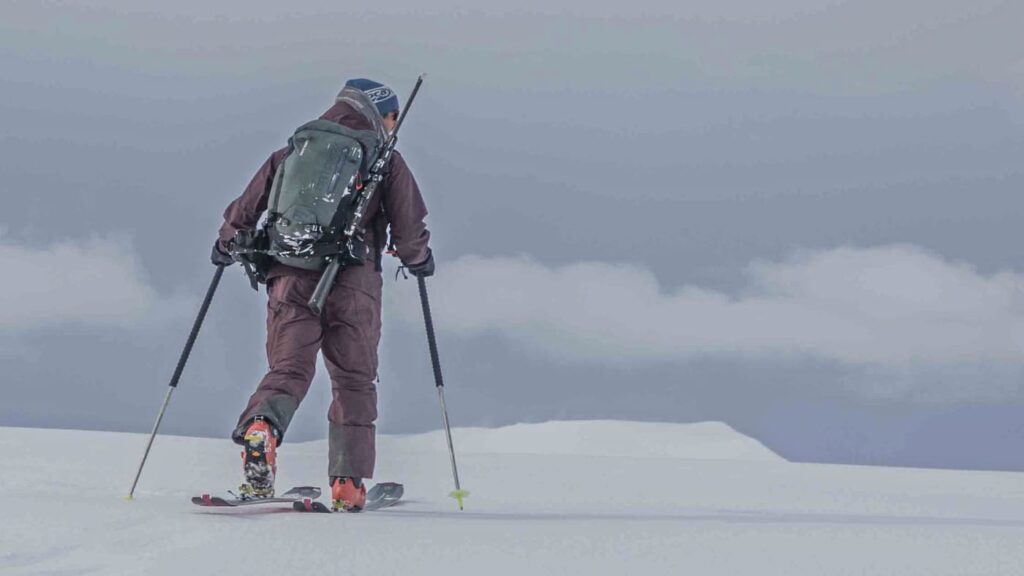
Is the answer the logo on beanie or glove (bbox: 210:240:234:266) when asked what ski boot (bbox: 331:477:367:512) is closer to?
glove (bbox: 210:240:234:266)

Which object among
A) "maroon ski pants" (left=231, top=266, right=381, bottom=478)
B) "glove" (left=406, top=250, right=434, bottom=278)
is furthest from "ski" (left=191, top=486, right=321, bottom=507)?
"glove" (left=406, top=250, right=434, bottom=278)

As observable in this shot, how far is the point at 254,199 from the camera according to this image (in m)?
6.54

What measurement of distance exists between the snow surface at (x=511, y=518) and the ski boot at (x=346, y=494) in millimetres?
178

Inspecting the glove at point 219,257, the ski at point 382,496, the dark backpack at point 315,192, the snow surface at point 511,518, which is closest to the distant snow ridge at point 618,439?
the snow surface at point 511,518

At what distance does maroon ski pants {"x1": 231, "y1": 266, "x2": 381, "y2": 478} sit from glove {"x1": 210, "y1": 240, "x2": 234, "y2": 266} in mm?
542

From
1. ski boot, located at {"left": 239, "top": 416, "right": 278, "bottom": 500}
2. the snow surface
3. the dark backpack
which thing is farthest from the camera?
the dark backpack

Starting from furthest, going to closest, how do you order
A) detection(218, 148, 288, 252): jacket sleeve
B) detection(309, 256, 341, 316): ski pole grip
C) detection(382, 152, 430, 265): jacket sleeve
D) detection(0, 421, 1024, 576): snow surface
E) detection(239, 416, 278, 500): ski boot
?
detection(218, 148, 288, 252): jacket sleeve, detection(382, 152, 430, 265): jacket sleeve, detection(309, 256, 341, 316): ski pole grip, detection(239, 416, 278, 500): ski boot, detection(0, 421, 1024, 576): snow surface

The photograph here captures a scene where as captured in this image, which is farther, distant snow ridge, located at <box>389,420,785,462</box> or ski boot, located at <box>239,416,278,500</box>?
distant snow ridge, located at <box>389,420,785,462</box>

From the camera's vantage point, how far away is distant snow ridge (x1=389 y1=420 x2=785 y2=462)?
13281 mm

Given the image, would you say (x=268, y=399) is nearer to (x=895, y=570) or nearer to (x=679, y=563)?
(x=679, y=563)

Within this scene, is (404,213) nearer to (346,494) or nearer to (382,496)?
(346,494)

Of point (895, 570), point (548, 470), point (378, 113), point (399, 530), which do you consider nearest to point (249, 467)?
point (399, 530)

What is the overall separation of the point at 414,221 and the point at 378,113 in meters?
0.67

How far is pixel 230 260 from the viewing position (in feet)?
22.2
